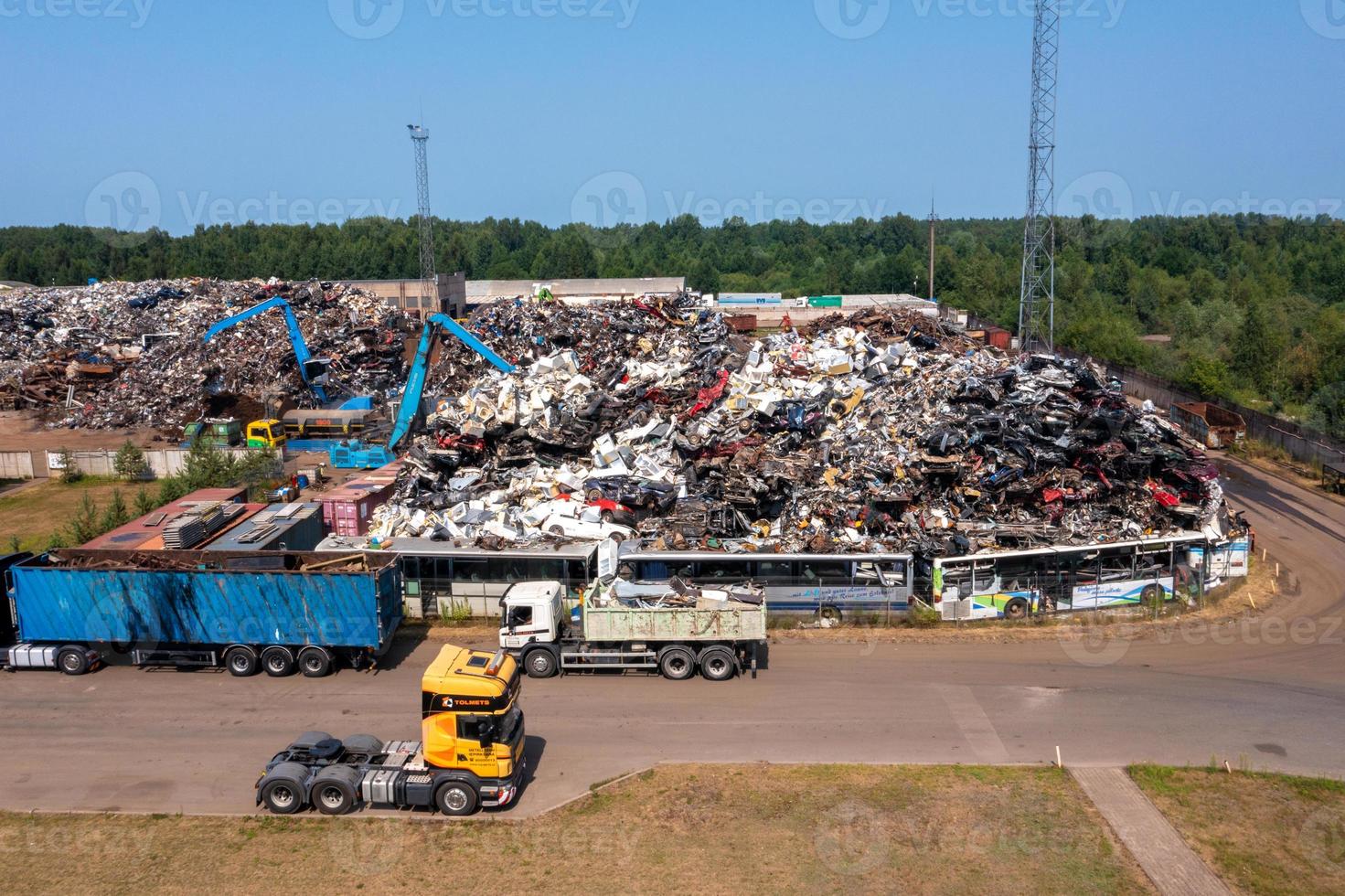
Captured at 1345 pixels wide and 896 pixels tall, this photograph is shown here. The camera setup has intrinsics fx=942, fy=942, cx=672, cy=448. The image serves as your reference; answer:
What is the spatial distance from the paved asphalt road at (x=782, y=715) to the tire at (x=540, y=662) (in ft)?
0.66

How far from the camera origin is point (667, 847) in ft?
39.6

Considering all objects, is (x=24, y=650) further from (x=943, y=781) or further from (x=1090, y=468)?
(x=1090, y=468)

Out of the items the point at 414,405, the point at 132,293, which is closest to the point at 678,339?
the point at 414,405

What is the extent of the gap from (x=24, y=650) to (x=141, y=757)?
5.29m

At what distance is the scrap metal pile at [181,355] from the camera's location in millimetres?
43500

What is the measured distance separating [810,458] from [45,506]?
2551cm

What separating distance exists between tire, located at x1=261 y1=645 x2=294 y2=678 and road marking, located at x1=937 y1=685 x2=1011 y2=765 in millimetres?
11925

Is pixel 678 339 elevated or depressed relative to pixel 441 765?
elevated

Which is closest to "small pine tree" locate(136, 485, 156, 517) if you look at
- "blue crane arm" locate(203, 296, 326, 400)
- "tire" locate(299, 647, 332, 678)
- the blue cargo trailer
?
the blue cargo trailer

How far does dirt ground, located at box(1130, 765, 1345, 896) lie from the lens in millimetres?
11375

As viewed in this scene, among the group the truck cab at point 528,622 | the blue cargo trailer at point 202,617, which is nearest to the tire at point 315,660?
the blue cargo trailer at point 202,617

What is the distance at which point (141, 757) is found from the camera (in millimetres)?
14523

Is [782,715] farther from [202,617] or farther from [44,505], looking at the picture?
[44,505]

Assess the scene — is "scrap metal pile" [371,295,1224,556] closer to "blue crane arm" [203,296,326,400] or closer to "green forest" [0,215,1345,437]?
"blue crane arm" [203,296,326,400]
